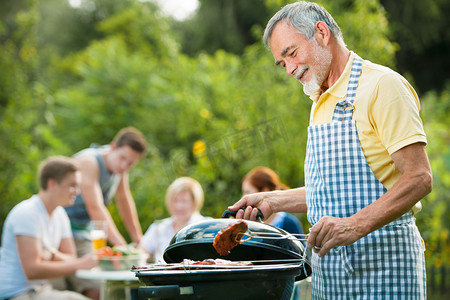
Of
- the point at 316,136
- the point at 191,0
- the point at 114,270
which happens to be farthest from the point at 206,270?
Answer: the point at 191,0

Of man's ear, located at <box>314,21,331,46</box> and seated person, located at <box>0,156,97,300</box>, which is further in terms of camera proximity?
seated person, located at <box>0,156,97,300</box>

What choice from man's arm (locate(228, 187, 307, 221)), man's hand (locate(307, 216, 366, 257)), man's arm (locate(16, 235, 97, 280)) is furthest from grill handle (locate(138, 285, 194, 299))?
man's arm (locate(16, 235, 97, 280))

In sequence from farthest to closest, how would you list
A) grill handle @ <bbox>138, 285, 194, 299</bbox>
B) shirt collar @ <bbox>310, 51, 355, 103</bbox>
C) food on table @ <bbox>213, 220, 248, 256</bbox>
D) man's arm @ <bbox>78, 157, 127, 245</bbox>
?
man's arm @ <bbox>78, 157, 127, 245</bbox> < shirt collar @ <bbox>310, 51, 355, 103</bbox> < food on table @ <bbox>213, 220, 248, 256</bbox> < grill handle @ <bbox>138, 285, 194, 299</bbox>

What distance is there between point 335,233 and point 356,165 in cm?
29

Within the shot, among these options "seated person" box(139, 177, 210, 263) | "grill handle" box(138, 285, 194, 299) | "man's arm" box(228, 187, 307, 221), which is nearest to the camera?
"grill handle" box(138, 285, 194, 299)

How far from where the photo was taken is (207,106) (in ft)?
24.4

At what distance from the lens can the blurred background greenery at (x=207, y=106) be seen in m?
6.26

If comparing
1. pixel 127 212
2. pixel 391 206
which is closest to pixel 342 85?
pixel 391 206

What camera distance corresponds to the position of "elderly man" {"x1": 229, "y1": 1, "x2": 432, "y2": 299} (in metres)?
1.84

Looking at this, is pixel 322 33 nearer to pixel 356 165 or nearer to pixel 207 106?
pixel 356 165

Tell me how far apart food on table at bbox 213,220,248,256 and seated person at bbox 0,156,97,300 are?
2402 millimetres

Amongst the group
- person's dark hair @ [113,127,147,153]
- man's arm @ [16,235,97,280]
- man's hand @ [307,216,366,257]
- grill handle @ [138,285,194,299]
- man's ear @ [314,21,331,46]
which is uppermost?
person's dark hair @ [113,127,147,153]

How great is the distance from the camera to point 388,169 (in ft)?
6.49

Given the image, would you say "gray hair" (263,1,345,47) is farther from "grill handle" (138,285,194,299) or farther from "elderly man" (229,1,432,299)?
"grill handle" (138,285,194,299)
